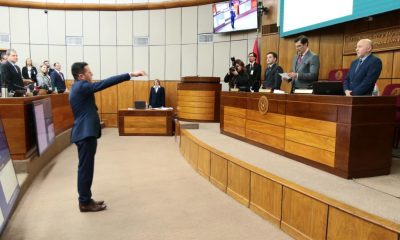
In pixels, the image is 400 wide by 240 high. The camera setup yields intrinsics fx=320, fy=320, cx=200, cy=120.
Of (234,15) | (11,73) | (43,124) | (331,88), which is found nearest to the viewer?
(331,88)

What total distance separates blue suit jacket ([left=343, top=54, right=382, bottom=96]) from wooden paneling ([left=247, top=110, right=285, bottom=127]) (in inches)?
28.4

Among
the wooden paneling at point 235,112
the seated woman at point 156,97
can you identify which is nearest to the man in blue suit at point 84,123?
the wooden paneling at point 235,112

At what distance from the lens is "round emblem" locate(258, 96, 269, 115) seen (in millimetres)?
3352

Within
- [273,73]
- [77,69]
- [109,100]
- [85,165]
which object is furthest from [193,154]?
[109,100]

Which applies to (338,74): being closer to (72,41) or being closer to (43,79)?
(43,79)

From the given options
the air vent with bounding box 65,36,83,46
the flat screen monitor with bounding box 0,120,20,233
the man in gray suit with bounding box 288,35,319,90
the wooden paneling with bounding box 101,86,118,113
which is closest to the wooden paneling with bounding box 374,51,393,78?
the man in gray suit with bounding box 288,35,319,90

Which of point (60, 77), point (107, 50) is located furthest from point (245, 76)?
point (107, 50)

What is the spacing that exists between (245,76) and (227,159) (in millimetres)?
2040

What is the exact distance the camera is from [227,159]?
3.17 m

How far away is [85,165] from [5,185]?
0.63 metres

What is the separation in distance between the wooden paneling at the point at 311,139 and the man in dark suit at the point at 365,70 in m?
0.64

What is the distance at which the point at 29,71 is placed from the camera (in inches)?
309

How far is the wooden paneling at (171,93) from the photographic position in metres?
8.69

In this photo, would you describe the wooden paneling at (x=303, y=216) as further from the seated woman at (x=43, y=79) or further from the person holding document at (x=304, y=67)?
the seated woman at (x=43, y=79)
